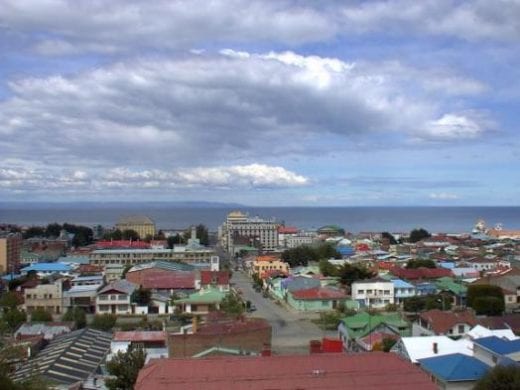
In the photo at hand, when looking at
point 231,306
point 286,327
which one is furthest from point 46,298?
point 286,327

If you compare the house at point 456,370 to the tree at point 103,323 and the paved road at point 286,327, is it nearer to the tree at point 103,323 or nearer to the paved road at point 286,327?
the paved road at point 286,327

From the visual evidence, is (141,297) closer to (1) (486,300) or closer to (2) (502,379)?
(1) (486,300)

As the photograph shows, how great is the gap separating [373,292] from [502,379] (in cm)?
2160

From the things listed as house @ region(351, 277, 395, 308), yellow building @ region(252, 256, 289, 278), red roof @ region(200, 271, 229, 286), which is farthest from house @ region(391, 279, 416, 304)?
yellow building @ region(252, 256, 289, 278)

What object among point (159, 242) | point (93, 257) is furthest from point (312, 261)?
point (159, 242)

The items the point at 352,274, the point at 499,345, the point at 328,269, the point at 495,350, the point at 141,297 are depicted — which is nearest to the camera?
the point at 495,350

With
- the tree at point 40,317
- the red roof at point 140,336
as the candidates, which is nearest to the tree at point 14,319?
the tree at point 40,317

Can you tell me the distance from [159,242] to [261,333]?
49.8 meters

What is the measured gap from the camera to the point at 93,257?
52062mm

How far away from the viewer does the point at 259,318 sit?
28625mm

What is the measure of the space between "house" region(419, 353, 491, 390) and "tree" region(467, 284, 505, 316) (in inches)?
534

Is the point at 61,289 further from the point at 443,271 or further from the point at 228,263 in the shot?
the point at 228,263

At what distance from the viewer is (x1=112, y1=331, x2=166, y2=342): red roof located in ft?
68.0

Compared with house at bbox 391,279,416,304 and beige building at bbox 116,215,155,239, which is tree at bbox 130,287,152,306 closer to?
house at bbox 391,279,416,304
